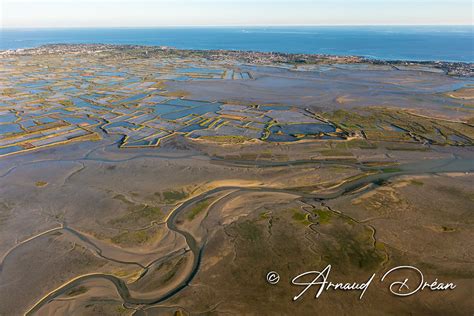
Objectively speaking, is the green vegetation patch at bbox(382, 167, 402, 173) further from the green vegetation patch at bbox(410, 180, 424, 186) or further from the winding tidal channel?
the green vegetation patch at bbox(410, 180, 424, 186)

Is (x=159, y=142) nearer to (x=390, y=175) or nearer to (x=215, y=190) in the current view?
(x=215, y=190)

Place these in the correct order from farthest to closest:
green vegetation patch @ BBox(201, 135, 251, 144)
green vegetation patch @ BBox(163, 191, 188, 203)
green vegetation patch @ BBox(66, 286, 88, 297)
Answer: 1. green vegetation patch @ BBox(201, 135, 251, 144)
2. green vegetation patch @ BBox(163, 191, 188, 203)
3. green vegetation patch @ BBox(66, 286, 88, 297)

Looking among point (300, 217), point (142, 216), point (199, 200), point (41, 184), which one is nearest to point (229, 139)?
point (199, 200)

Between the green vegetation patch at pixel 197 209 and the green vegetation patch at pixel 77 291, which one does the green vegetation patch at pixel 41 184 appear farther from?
the green vegetation patch at pixel 77 291

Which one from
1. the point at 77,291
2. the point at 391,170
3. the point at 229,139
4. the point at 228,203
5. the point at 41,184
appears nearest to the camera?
the point at 77,291

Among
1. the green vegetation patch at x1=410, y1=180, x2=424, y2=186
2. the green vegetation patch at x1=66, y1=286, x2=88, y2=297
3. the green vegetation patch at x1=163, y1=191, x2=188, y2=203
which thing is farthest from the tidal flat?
the green vegetation patch at x1=410, y1=180, x2=424, y2=186

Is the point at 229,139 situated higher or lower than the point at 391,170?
higher

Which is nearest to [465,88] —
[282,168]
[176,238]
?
[282,168]

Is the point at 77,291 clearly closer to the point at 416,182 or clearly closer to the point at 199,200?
the point at 199,200

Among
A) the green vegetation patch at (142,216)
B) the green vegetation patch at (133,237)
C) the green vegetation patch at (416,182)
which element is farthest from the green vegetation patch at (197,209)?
the green vegetation patch at (416,182)

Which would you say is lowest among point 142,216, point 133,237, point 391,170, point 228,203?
point 133,237
